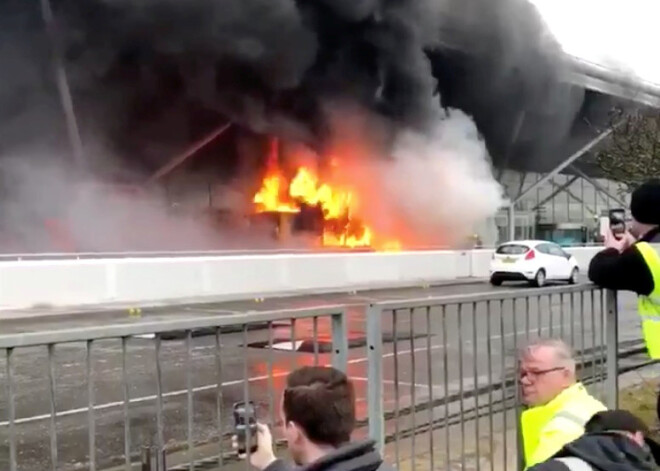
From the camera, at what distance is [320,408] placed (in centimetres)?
254

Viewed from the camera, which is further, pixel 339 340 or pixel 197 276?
pixel 197 276

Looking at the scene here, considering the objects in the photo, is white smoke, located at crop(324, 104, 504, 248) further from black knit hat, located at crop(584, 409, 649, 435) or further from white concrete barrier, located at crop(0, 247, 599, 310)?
black knit hat, located at crop(584, 409, 649, 435)

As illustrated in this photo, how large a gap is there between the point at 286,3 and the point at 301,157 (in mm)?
8421

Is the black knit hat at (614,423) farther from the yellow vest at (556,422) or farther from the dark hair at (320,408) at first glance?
the dark hair at (320,408)

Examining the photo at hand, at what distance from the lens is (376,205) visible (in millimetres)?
35719

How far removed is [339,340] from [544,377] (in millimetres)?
1007

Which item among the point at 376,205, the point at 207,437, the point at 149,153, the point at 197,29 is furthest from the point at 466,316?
the point at 376,205

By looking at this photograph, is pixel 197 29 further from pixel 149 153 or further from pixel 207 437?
pixel 207 437

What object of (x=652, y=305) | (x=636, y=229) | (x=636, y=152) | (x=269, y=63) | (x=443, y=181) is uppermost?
(x=269, y=63)

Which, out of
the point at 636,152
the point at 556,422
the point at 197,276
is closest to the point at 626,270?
the point at 556,422

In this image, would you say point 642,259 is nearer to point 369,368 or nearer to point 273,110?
point 369,368

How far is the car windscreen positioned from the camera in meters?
27.8

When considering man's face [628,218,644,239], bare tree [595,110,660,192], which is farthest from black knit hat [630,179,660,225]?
bare tree [595,110,660,192]

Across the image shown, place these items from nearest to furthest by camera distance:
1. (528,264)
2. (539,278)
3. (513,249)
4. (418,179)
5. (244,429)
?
(244,429), (528,264), (539,278), (513,249), (418,179)
